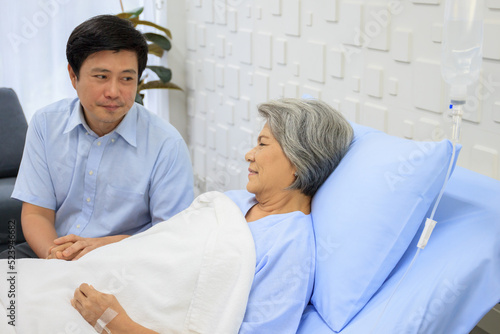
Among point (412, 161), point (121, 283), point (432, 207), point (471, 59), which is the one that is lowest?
point (121, 283)

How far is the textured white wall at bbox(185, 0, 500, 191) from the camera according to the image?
67.6 inches

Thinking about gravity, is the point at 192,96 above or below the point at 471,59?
below

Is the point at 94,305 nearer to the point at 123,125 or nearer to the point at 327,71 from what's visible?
the point at 123,125

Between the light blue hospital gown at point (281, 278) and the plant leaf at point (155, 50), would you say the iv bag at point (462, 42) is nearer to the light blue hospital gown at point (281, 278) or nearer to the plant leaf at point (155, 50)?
the light blue hospital gown at point (281, 278)

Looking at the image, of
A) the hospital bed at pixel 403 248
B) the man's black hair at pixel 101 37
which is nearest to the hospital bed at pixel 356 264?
the hospital bed at pixel 403 248

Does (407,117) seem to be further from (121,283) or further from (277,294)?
(121,283)

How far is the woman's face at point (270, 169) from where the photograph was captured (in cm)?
164

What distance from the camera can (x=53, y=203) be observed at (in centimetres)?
201

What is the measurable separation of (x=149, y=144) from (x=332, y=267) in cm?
83

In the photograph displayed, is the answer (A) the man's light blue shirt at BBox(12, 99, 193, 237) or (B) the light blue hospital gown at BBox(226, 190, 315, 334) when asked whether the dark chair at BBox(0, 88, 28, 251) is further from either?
(B) the light blue hospital gown at BBox(226, 190, 315, 334)

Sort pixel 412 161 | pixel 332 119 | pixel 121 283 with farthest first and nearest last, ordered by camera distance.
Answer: pixel 332 119 < pixel 121 283 < pixel 412 161

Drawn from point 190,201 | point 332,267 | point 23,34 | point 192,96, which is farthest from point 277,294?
point 23,34

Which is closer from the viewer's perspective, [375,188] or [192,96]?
[375,188]

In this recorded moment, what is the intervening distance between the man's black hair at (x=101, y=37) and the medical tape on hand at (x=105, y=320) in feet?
2.68
